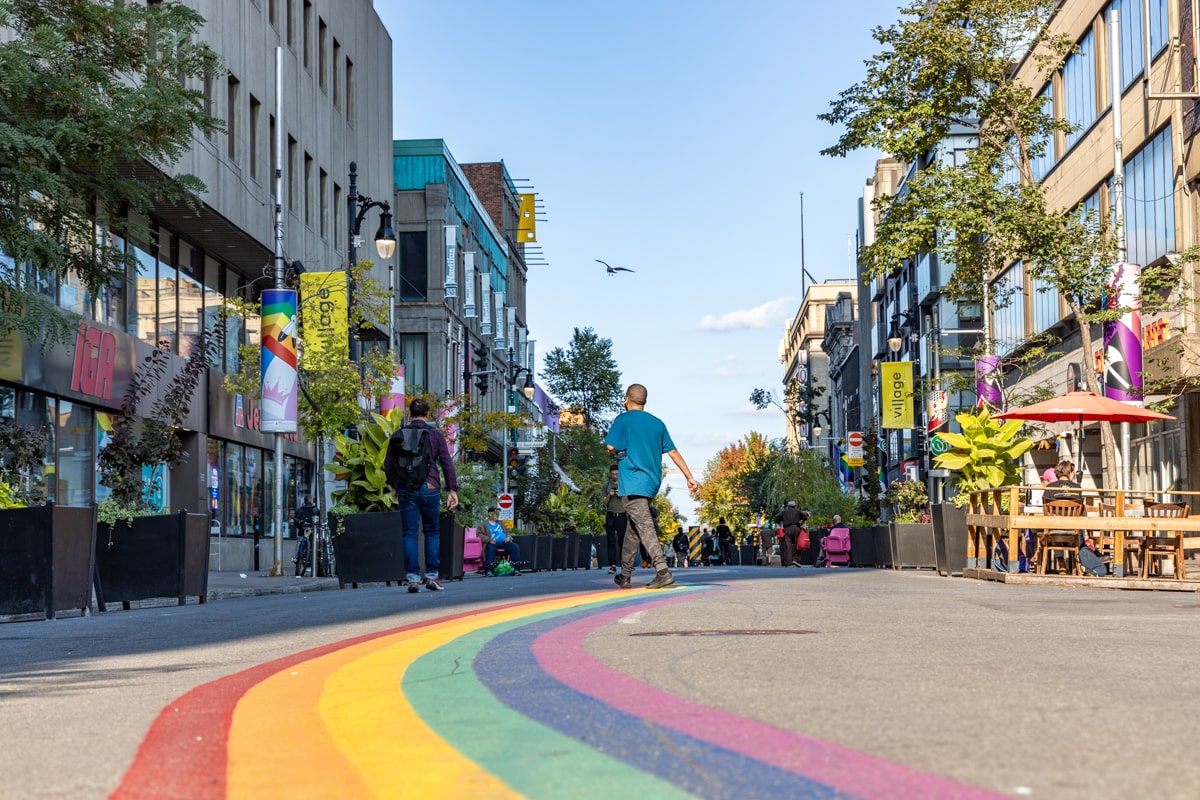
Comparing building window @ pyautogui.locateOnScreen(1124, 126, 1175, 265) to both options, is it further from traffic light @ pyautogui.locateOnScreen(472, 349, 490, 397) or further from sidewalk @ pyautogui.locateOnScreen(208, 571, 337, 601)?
traffic light @ pyautogui.locateOnScreen(472, 349, 490, 397)

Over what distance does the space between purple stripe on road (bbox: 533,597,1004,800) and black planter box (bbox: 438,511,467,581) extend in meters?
19.2

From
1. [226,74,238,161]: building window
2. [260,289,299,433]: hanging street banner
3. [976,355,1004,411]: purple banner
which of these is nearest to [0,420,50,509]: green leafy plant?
[260,289,299,433]: hanging street banner

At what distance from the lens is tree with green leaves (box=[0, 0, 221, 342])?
47.8 ft

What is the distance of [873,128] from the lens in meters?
26.6

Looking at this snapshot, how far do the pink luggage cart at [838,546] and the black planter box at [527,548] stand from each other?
25.8 ft

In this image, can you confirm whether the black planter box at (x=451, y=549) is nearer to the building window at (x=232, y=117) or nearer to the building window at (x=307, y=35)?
the building window at (x=232, y=117)

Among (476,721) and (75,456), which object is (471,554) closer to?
(75,456)

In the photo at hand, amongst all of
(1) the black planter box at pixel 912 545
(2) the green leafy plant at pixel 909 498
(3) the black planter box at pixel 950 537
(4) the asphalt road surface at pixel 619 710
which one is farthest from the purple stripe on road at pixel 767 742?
(2) the green leafy plant at pixel 909 498

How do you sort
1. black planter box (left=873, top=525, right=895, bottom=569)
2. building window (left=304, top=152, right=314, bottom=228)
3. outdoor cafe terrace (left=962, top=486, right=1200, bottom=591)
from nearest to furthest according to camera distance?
1. outdoor cafe terrace (left=962, top=486, right=1200, bottom=591)
2. black planter box (left=873, top=525, right=895, bottom=569)
3. building window (left=304, top=152, right=314, bottom=228)

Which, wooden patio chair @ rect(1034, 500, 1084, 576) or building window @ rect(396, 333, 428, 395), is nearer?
wooden patio chair @ rect(1034, 500, 1084, 576)

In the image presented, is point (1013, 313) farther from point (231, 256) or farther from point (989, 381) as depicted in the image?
point (231, 256)

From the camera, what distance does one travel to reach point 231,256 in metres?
37.2

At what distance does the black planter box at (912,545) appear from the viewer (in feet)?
96.6

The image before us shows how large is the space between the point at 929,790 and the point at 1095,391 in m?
22.1
